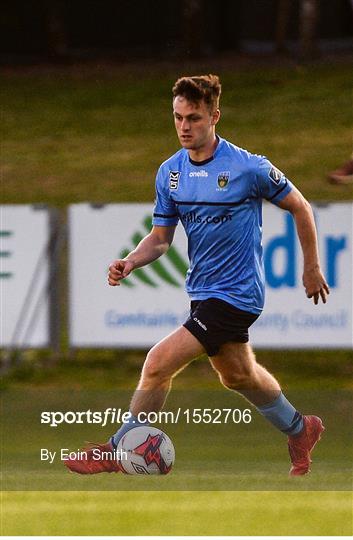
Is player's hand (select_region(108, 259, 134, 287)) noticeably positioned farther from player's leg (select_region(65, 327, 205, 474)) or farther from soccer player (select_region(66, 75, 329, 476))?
player's leg (select_region(65, 327, 205, 474))

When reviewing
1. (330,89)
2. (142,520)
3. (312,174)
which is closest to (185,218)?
(142,520)

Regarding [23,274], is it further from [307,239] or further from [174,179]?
[307,239]

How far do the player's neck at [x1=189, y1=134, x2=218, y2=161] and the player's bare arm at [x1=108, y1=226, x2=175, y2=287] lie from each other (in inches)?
14.9

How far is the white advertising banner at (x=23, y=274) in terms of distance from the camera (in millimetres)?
14234

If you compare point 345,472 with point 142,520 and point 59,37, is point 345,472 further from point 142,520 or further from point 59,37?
point 59,37

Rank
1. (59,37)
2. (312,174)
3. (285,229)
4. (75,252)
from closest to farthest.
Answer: (285,229)
(75,252)
(312,174)
(59,37)

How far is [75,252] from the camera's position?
14.3 meters

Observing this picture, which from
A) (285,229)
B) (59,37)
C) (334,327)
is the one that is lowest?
(59,37)

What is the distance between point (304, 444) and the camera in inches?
304

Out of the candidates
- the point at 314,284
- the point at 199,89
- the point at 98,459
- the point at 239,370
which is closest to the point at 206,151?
the point at 199,89

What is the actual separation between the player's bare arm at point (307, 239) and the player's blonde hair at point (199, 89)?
1.80ft

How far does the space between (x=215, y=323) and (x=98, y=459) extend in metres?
0.85

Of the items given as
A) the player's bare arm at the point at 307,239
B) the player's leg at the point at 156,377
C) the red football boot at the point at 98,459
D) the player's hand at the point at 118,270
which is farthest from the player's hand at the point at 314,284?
the red football boot at the point at 98,459

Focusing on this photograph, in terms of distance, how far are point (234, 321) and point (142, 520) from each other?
6.02 ft
